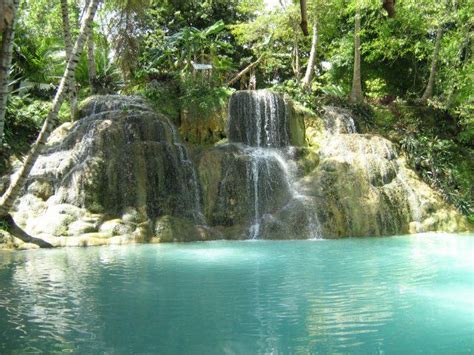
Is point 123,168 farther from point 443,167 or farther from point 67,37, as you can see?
point 443,167

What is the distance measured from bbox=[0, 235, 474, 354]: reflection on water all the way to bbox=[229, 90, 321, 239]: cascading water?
15.2 ft

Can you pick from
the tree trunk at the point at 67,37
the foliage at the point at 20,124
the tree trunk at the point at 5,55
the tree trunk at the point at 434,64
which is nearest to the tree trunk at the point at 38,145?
the tree trunk at the point at 5,55

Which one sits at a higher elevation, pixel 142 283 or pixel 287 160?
pixel 287 160

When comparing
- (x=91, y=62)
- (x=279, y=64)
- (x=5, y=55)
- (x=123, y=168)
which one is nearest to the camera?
(x=5, y=55)

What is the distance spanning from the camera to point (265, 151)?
16.6m

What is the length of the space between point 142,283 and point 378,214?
952 centimetres

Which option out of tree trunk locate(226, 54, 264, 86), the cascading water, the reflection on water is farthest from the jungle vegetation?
the reflection on water

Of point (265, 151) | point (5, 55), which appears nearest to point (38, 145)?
point (5, 55)

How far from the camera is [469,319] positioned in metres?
4.99

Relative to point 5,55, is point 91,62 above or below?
above

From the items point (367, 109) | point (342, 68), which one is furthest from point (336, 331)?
point (342, 68)

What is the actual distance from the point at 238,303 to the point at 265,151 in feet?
37.0

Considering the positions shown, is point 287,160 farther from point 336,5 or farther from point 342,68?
point 342,68

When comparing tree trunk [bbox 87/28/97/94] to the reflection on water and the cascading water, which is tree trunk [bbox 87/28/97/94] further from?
the reflection on water
